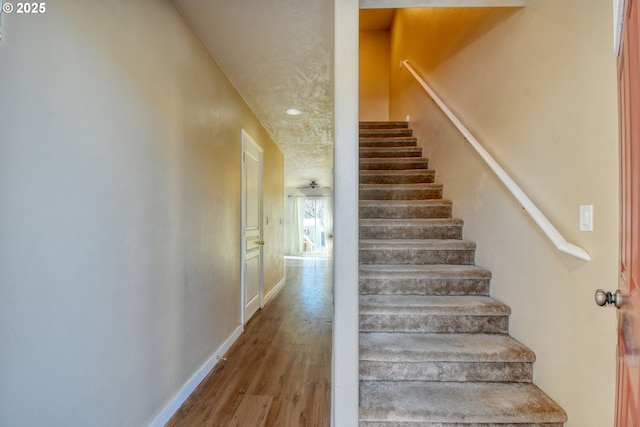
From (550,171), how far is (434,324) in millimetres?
1116

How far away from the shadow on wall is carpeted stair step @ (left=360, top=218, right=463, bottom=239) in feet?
4.94

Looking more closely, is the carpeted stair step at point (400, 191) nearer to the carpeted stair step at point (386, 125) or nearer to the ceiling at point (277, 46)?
the ceiling at point (277, 46)

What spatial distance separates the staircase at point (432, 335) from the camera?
1472 millimetres

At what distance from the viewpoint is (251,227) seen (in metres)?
3.70

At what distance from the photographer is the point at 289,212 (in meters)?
10.3

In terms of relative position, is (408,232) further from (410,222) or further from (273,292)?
(273,292)

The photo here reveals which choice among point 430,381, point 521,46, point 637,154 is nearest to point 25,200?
point 637,154

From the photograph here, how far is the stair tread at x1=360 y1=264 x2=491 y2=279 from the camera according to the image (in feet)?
7.06

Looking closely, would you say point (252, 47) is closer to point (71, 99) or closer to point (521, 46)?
point (71, 99)

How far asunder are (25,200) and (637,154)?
1.64m

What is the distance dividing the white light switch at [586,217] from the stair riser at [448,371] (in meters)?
0.84

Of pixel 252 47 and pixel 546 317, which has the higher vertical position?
pixel 252 47

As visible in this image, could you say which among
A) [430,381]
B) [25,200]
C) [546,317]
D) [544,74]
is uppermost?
[544,74]

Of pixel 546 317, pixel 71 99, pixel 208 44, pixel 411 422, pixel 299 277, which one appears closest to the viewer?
pixel 71 99
